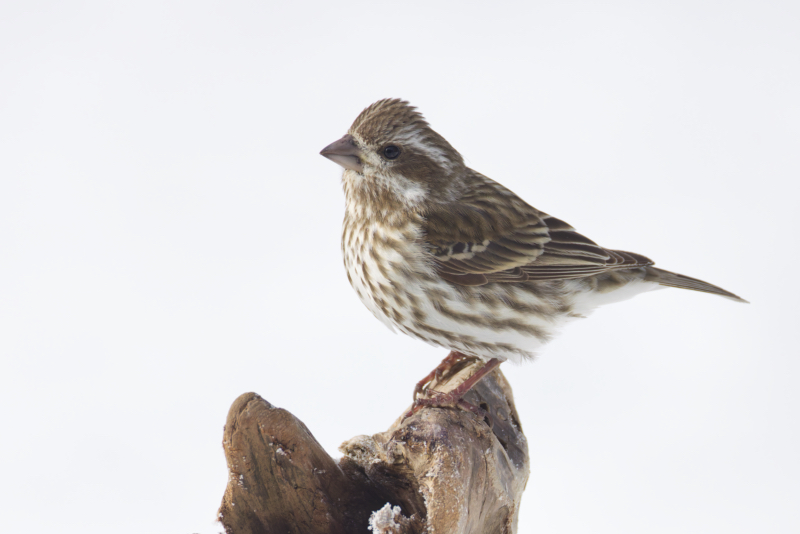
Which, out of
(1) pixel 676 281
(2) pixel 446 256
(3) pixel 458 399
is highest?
(2) pixel 446 256

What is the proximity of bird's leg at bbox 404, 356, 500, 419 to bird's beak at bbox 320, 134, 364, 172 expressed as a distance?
1570 mm

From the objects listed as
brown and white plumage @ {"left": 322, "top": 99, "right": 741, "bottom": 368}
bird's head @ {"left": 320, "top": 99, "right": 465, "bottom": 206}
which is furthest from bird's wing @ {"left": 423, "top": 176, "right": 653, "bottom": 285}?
bird's head @ {"left": 320, "top": 99, "right": 465, "bottom": 206}

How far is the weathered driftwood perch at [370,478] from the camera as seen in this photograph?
12.8ft

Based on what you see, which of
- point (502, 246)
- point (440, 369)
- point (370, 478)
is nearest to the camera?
point (370, 478)

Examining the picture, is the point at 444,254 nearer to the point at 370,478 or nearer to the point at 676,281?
the point at 370,478

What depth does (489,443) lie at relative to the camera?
439 centimetres

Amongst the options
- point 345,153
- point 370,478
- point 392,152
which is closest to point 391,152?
point 392,152

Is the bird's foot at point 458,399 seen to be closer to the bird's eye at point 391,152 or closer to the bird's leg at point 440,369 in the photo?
the bird's leg at point 440,369

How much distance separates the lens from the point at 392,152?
4.59 meters

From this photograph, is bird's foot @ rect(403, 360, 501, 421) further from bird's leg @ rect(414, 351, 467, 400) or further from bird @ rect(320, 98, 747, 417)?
bird's leg @ rect(414, 351, 467, 400)

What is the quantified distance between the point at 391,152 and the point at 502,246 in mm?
974

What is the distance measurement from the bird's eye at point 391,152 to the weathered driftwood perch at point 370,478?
1.63 m

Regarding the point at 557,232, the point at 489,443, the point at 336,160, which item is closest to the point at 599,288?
the point at 557,232

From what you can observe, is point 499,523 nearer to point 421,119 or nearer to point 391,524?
point 391,524
